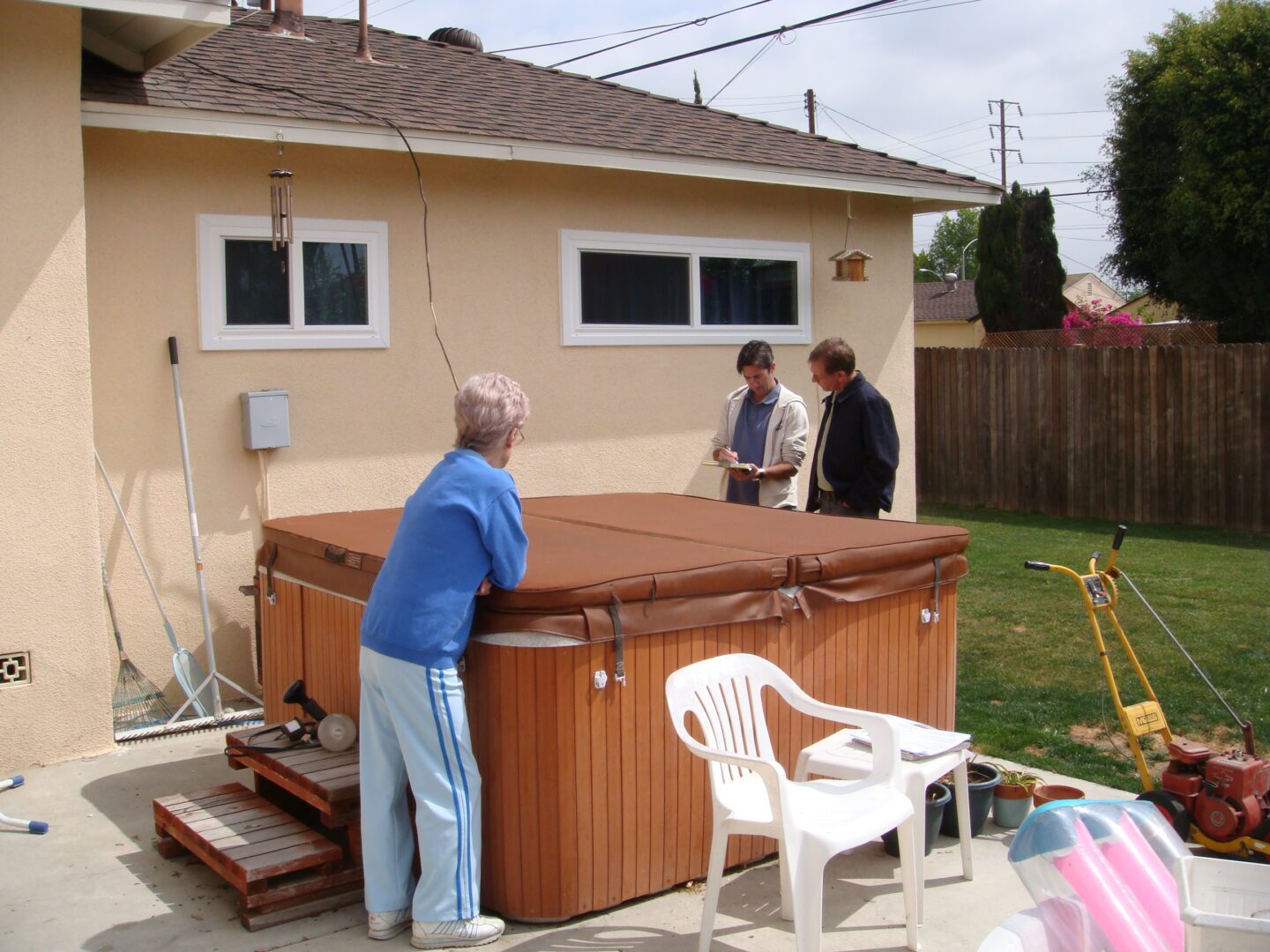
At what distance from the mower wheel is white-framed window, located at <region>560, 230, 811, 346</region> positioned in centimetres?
461

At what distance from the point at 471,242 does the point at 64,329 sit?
2.61 m

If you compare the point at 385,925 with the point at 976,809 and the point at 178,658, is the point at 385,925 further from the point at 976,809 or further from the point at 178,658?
the point at 178,658

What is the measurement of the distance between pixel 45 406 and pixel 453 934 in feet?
10.2

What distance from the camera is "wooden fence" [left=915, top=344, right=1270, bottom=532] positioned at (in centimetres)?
1275

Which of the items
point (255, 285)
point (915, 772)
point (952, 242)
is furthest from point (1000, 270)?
point (952, 242)

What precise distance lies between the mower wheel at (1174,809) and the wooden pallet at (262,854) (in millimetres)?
2752

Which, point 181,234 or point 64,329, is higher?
point 181,234

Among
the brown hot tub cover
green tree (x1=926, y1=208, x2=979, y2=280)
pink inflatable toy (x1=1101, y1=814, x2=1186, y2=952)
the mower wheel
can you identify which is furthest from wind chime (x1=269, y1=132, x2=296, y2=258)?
green tree (x1=926, y1=208, x2=979, y2=280)

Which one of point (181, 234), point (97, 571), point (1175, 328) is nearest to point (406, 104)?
point (181, 234)

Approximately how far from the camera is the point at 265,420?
6.55 metres

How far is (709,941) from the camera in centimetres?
364

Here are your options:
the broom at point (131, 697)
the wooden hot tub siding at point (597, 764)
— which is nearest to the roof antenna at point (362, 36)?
the broom at point (131, 697)

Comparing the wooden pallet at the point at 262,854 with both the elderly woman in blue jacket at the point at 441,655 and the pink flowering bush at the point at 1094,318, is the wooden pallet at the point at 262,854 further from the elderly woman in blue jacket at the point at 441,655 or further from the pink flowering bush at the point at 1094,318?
the pink flowering bush at the point at 1094,318

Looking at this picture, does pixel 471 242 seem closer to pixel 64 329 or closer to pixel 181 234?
pixel 181 234
